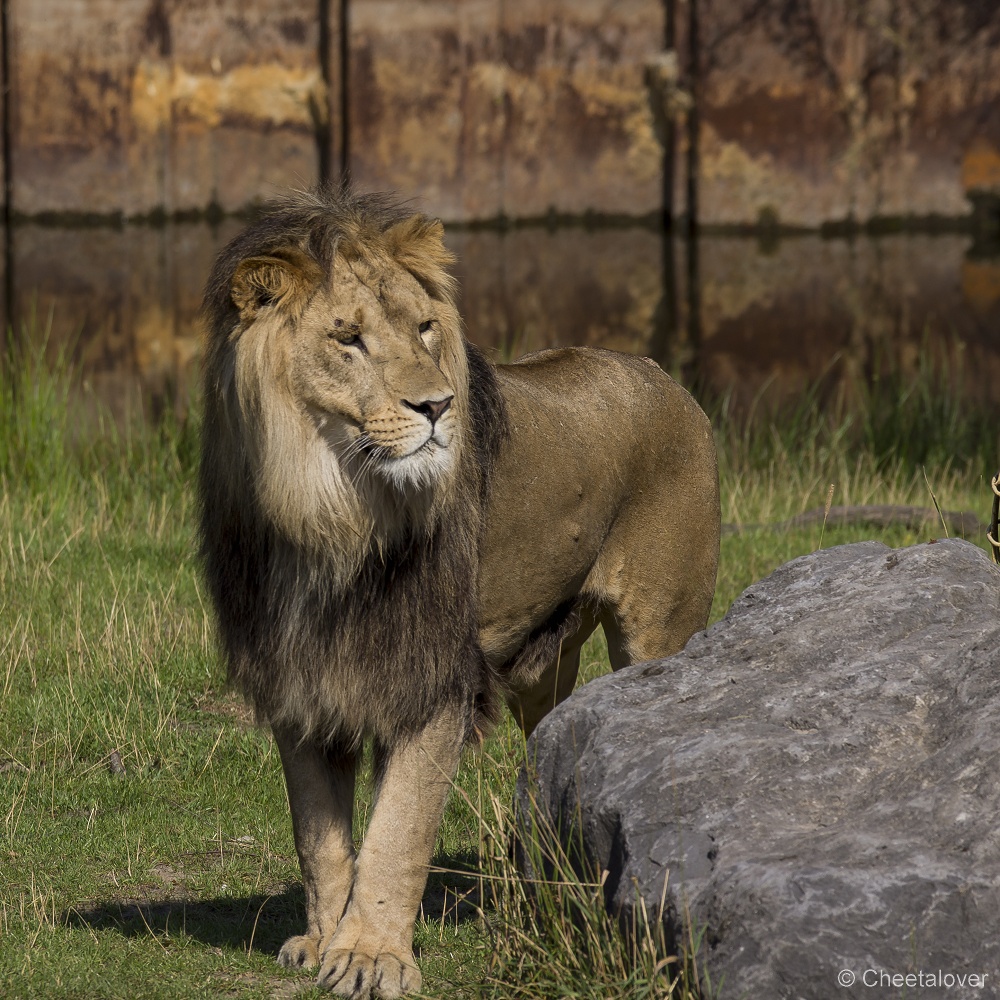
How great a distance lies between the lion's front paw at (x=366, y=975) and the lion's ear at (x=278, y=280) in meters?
1.49

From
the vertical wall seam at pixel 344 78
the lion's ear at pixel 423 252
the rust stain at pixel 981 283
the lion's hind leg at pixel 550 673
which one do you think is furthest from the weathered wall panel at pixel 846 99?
the lion's ear at pixel 423 252

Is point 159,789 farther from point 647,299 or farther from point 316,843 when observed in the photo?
point 647,299

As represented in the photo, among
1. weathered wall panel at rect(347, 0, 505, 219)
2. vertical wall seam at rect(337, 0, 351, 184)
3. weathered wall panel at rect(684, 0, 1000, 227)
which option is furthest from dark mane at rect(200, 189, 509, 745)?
weathered wall panel at rect(684, 0, 1000, 227)

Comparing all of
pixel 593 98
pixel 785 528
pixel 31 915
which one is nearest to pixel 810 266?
pixel 593 98

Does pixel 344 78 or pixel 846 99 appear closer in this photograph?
pixel 846 99

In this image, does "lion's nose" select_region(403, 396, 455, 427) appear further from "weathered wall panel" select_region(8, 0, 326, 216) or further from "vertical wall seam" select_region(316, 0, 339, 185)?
"weathered wall panel" select_region(8, 0, 326, 216)

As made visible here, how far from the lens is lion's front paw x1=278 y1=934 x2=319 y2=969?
385 centimetres

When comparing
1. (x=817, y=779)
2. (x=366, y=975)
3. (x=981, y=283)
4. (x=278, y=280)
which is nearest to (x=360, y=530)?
(x=278, y=280)

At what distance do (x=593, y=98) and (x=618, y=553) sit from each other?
21752 mm

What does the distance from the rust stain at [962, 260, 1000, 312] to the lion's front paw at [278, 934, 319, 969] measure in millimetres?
17777

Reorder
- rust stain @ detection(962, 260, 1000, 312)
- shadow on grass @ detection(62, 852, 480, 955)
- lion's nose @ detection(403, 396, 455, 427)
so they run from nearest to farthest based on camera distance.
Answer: lion's nose @ detection(403, 396, 455, 427) < shadow on grass @ detection(62, 852, 480, 955) < rust stain @ detection(962, 260, 1000, 312)

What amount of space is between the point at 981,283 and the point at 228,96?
11845 mm

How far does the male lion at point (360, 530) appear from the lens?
3.56 m

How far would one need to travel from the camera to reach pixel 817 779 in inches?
123
